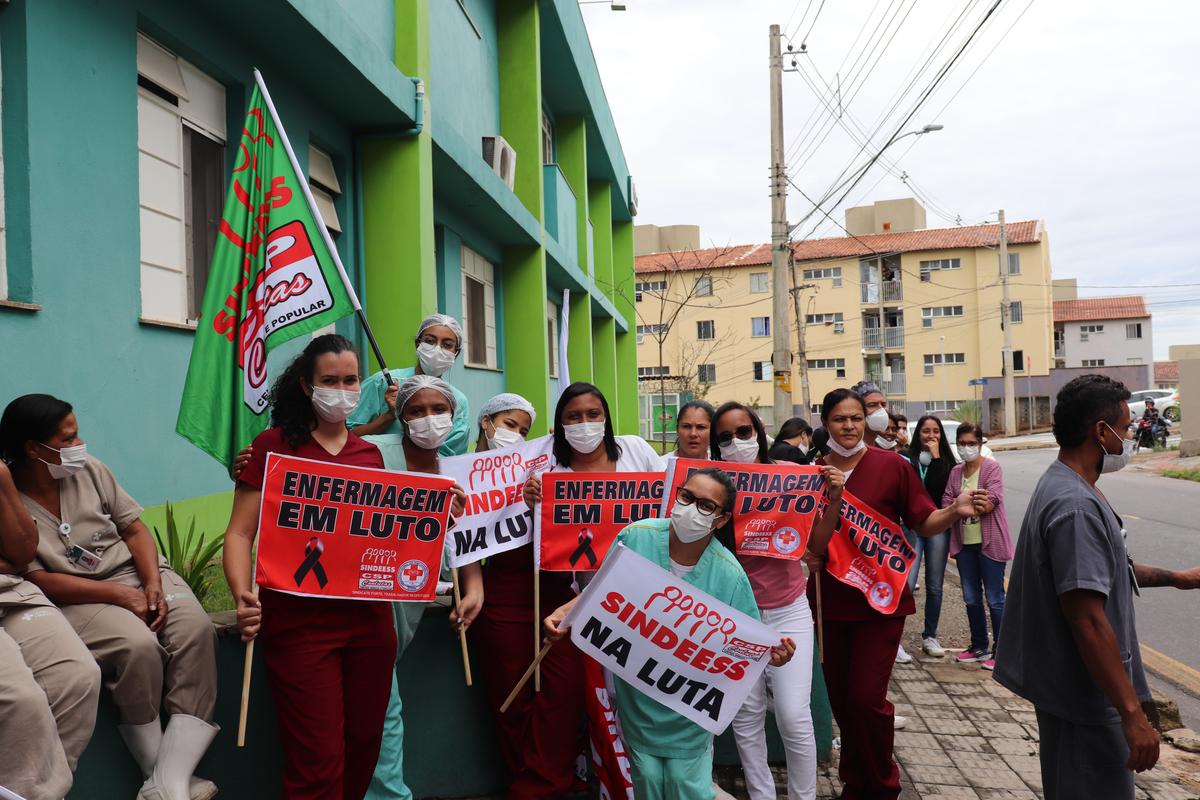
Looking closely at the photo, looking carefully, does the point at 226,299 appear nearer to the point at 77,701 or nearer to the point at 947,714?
the point at 77,701

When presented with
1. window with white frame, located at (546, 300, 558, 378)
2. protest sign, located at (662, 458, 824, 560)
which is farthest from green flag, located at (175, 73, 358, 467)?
window with white frame, located at (546, 300, 558, 378)

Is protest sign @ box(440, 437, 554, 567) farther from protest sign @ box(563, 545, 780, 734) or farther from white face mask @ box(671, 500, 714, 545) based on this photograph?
white face mask @ box(671, 500, 714, 545)

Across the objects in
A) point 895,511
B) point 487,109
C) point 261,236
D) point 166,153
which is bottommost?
point 895,511

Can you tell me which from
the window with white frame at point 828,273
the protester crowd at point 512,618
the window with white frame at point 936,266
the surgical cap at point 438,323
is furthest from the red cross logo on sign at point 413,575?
the window with white frame at point 936,266

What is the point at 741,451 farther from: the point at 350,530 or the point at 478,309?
the point at 478,309

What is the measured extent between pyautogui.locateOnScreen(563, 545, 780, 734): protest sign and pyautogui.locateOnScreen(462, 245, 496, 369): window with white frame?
763 cm

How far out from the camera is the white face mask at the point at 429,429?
4.07 meters

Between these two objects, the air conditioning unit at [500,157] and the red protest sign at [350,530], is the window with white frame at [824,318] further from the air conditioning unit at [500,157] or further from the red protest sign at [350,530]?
the red protest sign at [350,530]

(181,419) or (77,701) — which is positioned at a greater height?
(181,419)

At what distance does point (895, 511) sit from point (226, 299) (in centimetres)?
347

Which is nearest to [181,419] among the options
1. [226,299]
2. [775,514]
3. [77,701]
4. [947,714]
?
[226,299]

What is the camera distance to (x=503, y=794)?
14.5 feet

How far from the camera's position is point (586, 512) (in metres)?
4.36

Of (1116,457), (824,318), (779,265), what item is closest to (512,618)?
(1116,457)
